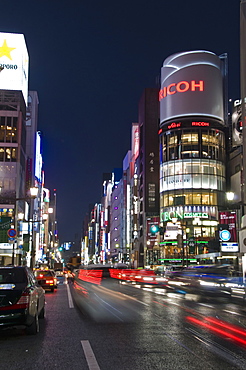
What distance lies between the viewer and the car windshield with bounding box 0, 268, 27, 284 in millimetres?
11039

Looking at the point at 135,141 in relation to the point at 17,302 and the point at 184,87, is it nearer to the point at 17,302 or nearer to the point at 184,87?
the point at 184,87

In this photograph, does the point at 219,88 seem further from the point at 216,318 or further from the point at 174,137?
the point at 216,318

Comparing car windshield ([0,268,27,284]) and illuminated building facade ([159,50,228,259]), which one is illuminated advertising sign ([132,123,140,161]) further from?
car windshield ([0,268,27,284])

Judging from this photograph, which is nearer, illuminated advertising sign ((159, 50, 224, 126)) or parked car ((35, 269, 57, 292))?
parked car ((35, 269, 57, 292))

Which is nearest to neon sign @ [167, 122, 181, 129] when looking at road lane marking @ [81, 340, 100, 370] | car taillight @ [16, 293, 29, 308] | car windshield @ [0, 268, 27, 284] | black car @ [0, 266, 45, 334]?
car windshield @ [0, 268, 27, 284]

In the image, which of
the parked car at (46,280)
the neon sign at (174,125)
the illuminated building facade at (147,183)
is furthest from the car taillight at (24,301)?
the illuminated building facade at (147,183)

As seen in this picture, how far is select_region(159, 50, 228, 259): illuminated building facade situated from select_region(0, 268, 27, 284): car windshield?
8564cm

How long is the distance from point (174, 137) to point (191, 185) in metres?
12.0

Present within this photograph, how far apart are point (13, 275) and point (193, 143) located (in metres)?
93.4

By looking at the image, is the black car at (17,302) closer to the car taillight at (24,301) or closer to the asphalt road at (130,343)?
the car taillight at (24,301)

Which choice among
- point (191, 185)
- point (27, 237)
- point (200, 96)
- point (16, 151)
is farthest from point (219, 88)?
point (27, 237)

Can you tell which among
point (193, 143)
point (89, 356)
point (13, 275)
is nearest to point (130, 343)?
point (89, 356)

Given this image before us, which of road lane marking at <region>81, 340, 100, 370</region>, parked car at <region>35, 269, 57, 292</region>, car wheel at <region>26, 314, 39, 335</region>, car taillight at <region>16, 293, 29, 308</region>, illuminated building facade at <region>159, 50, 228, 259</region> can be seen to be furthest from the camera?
illuminated building facade at <region>159, 50, 228, 259</region>

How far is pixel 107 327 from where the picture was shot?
40.7 ft
